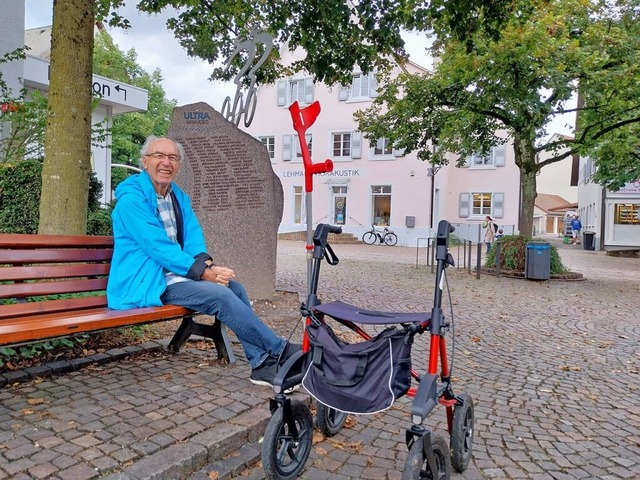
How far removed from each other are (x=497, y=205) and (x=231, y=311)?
29.7 metres

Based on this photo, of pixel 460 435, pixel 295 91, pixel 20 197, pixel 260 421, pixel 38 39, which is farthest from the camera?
pixel 295 91

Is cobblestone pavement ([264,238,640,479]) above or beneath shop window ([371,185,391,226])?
beneath

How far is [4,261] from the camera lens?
11.4ft

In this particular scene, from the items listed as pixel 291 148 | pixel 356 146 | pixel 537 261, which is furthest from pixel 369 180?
pixel 537 261

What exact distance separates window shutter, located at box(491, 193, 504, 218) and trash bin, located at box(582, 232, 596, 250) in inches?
182

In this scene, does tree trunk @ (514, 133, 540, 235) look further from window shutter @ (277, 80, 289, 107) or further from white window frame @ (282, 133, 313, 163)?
window shutter @ (277, 80, 289, 107)

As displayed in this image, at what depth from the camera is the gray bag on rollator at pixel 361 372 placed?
Answer: 248cm

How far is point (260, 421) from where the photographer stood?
3195 millimetres

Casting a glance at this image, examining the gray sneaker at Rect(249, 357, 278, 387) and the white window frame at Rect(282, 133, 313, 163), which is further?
the white window frame at Rect(282, 133, 313, 163)

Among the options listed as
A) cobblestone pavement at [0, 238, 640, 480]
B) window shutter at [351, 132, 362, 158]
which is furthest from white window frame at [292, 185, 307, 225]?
cobblestone pavement at [0, 238, 640, 480]

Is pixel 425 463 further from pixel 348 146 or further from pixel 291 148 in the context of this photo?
pixel 291 148

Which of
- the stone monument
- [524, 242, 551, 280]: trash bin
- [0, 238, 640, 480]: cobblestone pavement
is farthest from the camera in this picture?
[524, 242, 551, 280]: trash bin

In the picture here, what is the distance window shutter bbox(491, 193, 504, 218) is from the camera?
31.0 m

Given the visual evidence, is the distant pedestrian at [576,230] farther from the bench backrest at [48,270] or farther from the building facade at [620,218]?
the bench backrest at [48,270]
